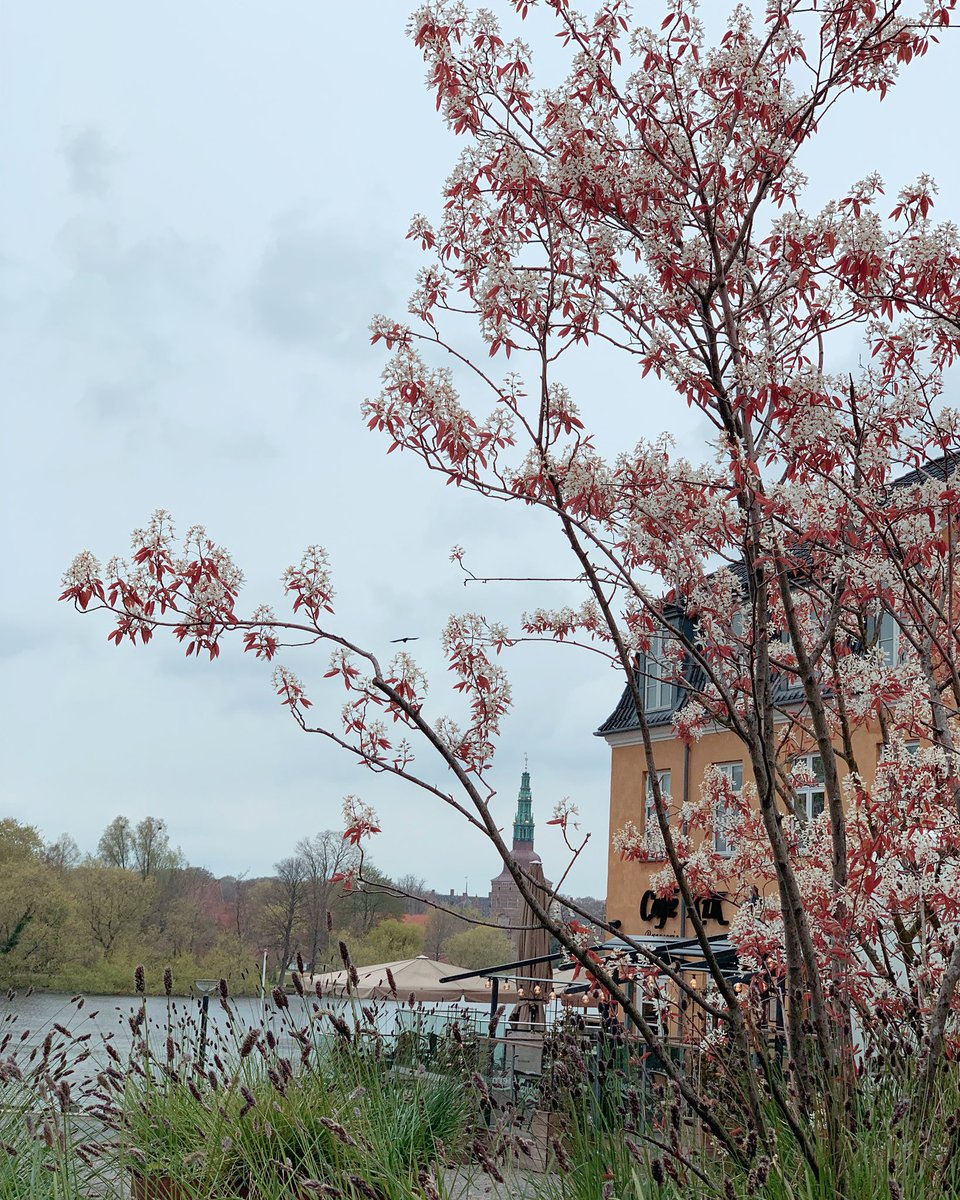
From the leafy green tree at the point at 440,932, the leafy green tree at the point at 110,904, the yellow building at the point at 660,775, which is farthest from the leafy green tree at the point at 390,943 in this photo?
the yellow building at the point at 660,775

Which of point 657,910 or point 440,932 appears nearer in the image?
point 657,910

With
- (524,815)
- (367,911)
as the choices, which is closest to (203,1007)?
(367,911)

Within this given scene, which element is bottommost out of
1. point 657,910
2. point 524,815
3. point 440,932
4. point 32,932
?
point 32,932

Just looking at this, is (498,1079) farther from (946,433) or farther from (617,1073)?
(946,433)

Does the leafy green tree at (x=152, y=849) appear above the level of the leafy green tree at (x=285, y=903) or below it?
above

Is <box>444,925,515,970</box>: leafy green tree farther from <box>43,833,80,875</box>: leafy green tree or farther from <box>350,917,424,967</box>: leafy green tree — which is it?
<box>43,833,80,875</box>: leafy green tree

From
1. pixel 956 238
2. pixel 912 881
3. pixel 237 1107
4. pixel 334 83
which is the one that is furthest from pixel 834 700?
pixel 334 83

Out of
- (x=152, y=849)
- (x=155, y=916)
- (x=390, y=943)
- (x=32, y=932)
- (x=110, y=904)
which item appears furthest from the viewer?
(x=152, y=849)

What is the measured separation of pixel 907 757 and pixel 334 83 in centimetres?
456

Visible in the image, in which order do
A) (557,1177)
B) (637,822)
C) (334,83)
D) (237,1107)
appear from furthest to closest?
(637,822), (334,83), (237,1107), (557,1177)

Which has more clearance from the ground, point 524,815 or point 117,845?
point 524,815

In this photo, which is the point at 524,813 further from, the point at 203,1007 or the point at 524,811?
the point at 203,1007

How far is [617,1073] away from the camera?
3.80 meters

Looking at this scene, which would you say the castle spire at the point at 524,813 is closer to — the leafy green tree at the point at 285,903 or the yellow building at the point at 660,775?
the leafy green tree at the point at 285,903
